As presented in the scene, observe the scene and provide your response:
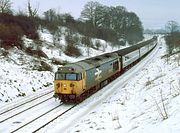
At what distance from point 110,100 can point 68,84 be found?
10.1 ft

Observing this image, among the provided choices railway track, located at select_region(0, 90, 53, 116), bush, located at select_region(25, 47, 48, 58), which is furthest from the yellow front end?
bush, located at select_region(25, 47, 48, 58)

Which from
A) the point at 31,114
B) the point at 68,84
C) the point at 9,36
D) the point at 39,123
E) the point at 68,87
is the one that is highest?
the point at 9,36

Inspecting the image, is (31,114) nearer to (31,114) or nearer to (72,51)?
(31,114)

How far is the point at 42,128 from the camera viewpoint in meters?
16.7

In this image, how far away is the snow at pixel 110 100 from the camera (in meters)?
11.9

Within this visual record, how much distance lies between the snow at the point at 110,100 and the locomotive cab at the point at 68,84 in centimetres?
105

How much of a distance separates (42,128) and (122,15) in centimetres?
12071

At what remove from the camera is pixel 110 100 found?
22.3 meters

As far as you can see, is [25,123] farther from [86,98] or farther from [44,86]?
[44,86]

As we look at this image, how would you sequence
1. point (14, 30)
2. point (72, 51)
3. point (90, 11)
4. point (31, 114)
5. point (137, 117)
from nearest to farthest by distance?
point (137, 117) < point (31, 114) < point (14, 30) < point (72, 51) < point (90, 11)

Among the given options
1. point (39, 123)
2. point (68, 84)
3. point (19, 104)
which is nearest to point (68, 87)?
point (68, 84)

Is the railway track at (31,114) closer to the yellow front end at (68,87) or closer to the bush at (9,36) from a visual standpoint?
the yellow front end at (68,87)

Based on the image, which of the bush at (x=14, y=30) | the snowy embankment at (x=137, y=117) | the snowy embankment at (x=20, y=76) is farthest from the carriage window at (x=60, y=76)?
the bush at (x=14, y=30)

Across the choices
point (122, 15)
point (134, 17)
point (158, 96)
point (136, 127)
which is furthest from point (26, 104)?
point (134, 17)
